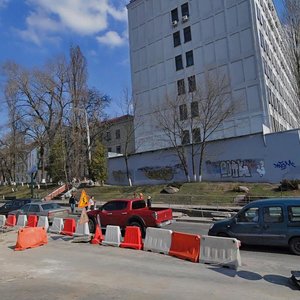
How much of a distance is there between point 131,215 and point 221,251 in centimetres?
699

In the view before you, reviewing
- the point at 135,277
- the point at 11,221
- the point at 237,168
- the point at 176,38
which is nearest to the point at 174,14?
the point at 176,38

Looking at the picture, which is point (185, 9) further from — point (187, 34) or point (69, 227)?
point (69, 227)

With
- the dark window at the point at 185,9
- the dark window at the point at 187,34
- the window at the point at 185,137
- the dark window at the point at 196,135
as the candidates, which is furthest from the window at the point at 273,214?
the dark window at the point at 185,9

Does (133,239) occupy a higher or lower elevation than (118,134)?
lower

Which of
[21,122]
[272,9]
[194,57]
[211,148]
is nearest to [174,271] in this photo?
[211,148]

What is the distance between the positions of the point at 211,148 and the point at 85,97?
2280cm

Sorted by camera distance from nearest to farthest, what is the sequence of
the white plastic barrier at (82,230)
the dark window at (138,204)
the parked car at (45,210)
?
the white plastic barrier at (82,230), the dark window at (138,204), the parked car at (45,210)

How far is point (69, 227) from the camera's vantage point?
16.9 meters

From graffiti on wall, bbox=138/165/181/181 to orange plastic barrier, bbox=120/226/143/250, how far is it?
2464 centimetres

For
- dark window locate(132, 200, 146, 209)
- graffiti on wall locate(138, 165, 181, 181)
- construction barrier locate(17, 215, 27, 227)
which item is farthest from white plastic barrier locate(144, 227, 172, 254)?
graffiti on wall locate(138, 165, 181, 181)

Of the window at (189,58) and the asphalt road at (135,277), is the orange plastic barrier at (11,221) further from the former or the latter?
the window at (189,58)

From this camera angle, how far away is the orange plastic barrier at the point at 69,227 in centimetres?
1670

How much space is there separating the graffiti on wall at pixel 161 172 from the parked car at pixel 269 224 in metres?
25.5

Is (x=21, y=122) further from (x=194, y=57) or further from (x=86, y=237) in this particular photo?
(x=86, y=237)
